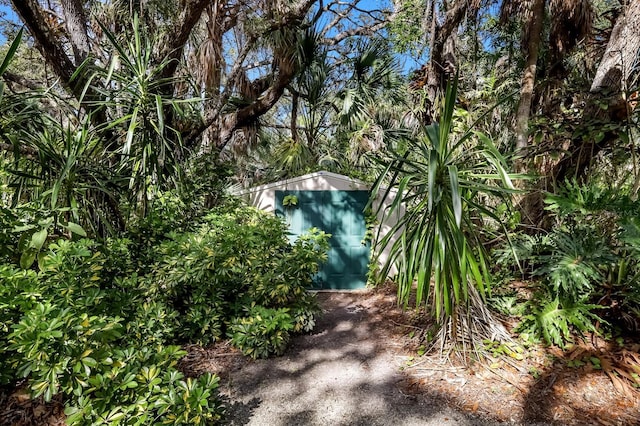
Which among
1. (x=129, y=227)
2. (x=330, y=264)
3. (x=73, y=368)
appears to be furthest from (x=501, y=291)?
(x=129, y=227)

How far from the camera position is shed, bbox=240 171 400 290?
5.52 meters

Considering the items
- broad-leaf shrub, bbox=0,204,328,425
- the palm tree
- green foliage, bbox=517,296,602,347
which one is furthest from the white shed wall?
green foliage, bbox=517,296,602,347

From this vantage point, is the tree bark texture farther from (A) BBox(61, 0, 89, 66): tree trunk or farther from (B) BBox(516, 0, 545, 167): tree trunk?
(A) BBox(61, 0, 89, 66): tree trunk

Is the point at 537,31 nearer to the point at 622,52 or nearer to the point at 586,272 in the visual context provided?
the point at 622,52

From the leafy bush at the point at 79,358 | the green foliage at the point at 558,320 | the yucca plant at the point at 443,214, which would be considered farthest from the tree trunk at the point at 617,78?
the leafy bush at the point at 79,358

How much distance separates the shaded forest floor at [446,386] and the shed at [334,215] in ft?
7.34

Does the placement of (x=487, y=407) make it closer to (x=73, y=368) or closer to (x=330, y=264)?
(x=73, y=368)

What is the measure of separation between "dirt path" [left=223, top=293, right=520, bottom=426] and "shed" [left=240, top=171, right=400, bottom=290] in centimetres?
194

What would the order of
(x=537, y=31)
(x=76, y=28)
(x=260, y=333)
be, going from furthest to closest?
(x=76, y=28) < (x=537, y=31) < (x=260, y=333)

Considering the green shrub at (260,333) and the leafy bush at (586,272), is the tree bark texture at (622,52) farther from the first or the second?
the green shrub at (260,333)

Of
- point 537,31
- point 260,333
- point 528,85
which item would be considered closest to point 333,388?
point 260,333

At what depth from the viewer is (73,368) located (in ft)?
4.97

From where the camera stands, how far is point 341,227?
5.55 meters

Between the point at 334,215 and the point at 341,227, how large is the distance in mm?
240
